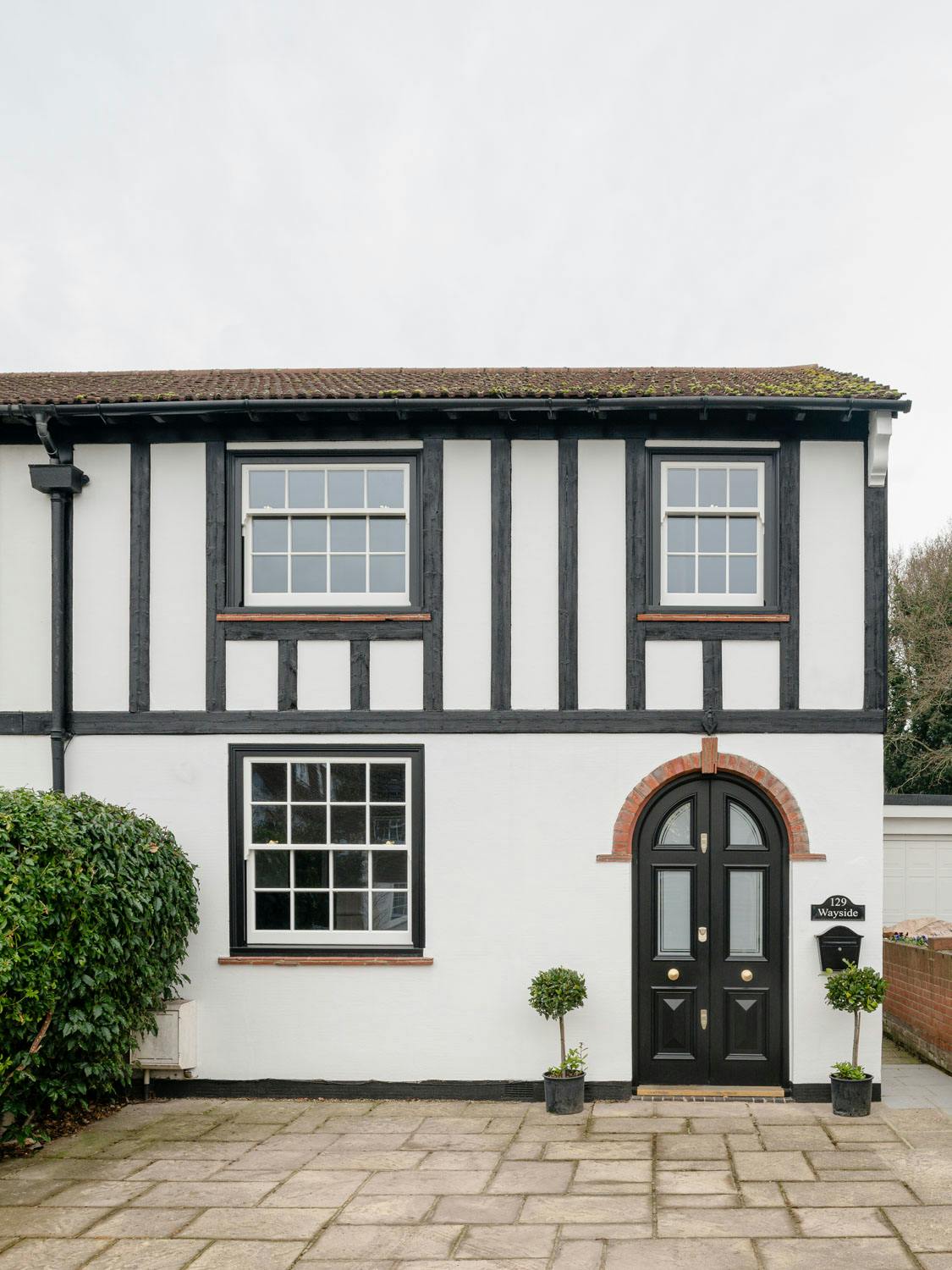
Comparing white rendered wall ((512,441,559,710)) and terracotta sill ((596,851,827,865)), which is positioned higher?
white rendered wall ((512,441,559,710))

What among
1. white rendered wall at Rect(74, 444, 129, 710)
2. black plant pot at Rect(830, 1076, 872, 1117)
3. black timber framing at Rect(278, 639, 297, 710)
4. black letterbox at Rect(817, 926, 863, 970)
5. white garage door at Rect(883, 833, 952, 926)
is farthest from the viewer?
white garage door at Rect(883, 833, 952, 926)

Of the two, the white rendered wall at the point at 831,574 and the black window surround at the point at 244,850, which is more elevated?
the white rendered wall at the point at 831,574

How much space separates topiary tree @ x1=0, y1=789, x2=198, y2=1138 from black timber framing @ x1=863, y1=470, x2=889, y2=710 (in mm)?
5751

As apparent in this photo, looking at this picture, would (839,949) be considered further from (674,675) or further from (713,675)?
(674,675)

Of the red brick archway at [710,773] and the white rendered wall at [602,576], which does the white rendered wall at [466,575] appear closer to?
the white rendered wall at [602,576]

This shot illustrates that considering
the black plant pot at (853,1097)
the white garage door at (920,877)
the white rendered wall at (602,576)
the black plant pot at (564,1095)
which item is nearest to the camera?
the black plant pot at (853,1097)

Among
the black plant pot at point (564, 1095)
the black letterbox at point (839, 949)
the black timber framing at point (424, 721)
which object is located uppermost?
the black timber framing at point (424, 721)

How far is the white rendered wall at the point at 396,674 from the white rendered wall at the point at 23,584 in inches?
110

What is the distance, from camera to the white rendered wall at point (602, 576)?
877 cm

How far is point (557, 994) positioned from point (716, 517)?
4050 mm

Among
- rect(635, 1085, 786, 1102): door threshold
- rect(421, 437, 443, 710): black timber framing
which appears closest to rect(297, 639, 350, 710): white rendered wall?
rect(421, 437, 443, 710): black timber framing

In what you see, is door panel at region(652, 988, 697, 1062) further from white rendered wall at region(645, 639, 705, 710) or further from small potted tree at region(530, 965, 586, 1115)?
white rendered wall at region(645, 639, 705, 710)

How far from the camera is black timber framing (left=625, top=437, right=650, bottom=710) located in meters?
8.74

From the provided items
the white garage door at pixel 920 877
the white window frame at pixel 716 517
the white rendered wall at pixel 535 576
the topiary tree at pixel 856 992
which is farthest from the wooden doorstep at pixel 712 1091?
the white garage door at pixel 920 877
